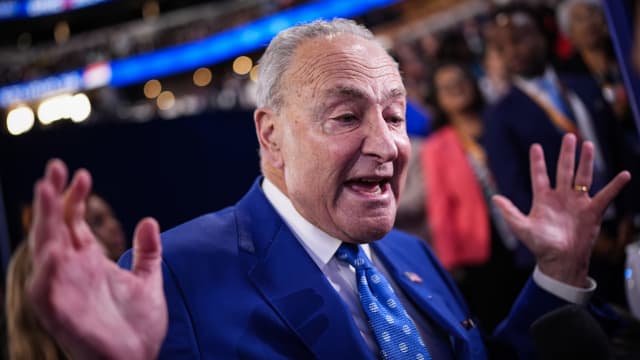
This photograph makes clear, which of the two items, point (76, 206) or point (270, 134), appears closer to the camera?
point (76, 206)

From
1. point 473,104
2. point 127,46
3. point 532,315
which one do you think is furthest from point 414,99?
point 127,46

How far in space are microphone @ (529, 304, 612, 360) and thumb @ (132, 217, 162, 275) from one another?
0.67 meters

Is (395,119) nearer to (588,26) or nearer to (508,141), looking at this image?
(508,141)

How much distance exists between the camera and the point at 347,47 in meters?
1.56

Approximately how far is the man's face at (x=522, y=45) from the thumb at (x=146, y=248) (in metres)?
2.35

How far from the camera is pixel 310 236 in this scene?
162cm

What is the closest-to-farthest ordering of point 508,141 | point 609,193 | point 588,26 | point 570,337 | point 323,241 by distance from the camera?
point 570,337
point 323,241
point 609,193
point 508,141
point 588,26

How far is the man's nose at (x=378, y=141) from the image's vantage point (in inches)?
58.8

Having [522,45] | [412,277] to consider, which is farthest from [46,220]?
[522,45]

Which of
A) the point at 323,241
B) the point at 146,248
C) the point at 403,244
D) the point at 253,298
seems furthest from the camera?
the point at 403,244

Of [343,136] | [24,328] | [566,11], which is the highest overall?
[343,136]

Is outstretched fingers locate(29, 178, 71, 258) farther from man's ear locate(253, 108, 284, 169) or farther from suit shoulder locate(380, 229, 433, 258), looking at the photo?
suit shoulder locate(380, 229, 433, 258)

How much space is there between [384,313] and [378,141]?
1.30 ft

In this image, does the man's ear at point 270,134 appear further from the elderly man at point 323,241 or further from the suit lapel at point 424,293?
the suit lapel at point 424,293
